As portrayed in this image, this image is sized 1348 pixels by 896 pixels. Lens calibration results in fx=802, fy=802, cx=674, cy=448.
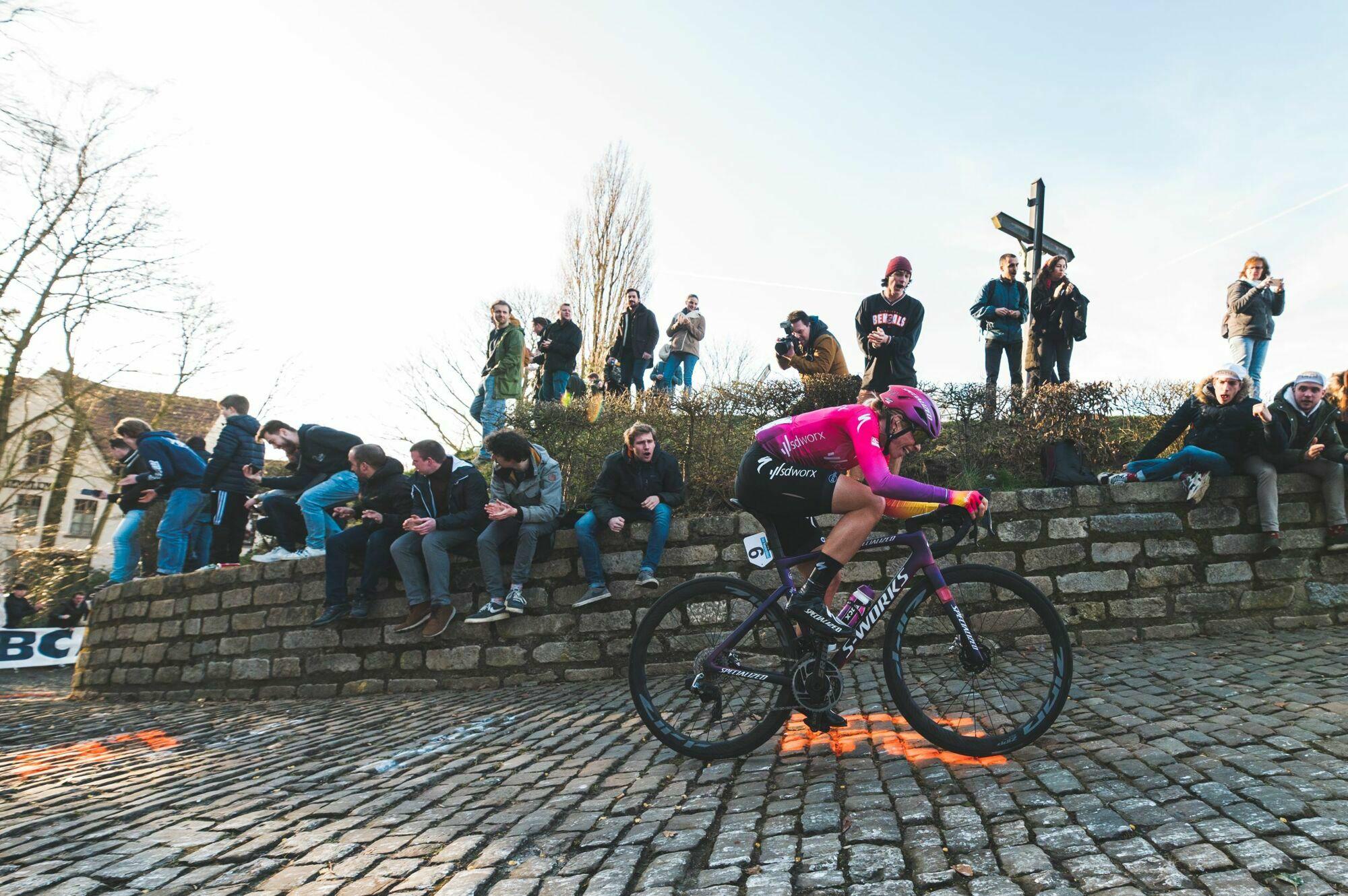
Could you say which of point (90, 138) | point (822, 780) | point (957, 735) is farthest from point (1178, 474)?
point (90, 138)

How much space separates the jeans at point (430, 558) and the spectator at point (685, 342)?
6129 mm

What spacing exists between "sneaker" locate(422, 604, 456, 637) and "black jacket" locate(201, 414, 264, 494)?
352cm

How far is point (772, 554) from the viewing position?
14.1 ft

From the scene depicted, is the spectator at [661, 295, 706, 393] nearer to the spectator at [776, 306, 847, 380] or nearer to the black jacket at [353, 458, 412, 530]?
the spectator at [776, 306, 847, 380]

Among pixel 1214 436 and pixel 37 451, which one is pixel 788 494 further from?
pixel 37 451

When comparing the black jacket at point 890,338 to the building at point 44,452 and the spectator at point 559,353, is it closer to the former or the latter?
the spectator at point 559,353

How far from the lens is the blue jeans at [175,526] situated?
9.60m

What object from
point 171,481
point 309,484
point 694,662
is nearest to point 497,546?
point 309,484

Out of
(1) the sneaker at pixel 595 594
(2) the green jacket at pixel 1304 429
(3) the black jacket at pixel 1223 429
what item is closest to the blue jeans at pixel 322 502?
(1) the sneaker at pixel 595 594

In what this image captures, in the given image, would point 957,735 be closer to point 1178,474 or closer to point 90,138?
point 1178,474

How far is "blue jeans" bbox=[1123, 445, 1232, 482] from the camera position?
283 inches

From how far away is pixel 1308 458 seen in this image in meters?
7.07

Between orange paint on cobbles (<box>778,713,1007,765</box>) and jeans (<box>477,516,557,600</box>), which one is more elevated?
jeans (<box>477,516,557,600</box>)

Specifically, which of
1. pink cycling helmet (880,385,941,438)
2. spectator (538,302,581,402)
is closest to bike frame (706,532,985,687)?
pink cycling helmet (880,385,941,438)
